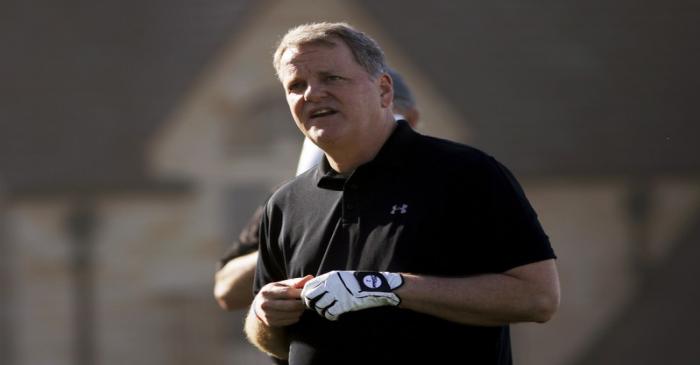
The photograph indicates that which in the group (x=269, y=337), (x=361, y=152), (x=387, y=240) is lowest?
(x=269, y=337)

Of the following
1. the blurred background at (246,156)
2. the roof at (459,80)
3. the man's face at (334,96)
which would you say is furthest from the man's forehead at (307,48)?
the blurred background at (246,156)

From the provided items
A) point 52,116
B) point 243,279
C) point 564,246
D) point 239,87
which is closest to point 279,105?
point 239,87

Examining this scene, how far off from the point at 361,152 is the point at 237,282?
2.62ft

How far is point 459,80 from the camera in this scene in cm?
1764

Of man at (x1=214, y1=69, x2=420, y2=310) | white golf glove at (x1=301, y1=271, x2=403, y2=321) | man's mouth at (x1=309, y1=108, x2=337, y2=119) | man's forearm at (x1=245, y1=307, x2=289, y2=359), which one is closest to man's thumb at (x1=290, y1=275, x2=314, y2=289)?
white golf glove at (x1=301, y1=271, x2=403, y2=321)

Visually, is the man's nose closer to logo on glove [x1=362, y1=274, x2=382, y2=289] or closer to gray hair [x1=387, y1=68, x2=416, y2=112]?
logo on glove [x1=362, y1=274, x2=382, y2=289]

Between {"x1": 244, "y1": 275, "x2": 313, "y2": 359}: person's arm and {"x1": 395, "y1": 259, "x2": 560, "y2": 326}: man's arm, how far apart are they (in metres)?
0.25

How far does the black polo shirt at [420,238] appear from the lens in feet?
8.62

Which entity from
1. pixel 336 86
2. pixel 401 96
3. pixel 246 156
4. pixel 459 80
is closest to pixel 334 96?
pixel 336 86

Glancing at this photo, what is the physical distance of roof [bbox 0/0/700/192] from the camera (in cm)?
1741

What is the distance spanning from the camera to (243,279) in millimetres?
3412

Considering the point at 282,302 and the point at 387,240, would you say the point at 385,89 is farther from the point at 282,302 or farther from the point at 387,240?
the point at 282,302

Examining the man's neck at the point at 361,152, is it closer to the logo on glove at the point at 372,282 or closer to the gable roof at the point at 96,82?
the logo on glove at the point at 372,282

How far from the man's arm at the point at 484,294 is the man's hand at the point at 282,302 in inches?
9.6
